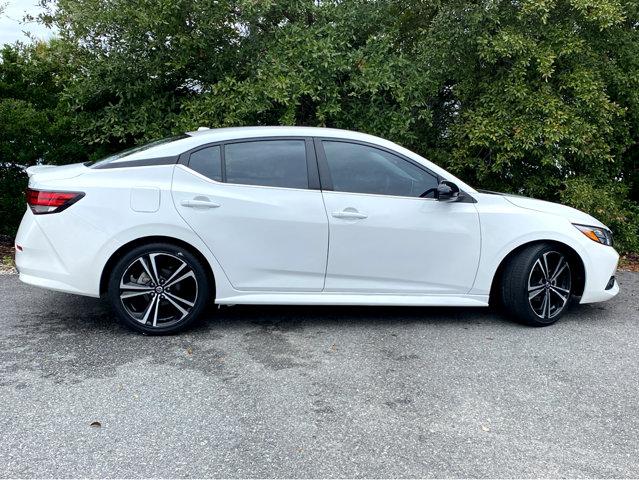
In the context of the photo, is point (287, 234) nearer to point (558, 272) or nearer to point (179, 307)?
point (179, 307)

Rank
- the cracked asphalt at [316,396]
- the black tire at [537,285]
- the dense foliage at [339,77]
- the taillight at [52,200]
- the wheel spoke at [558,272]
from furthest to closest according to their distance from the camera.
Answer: the dense foliage at [339,77] < the wheel spoke at [558,272] < the black tire at [537,285] < the taillight at [52,200] < the cracked asphalt at [316,396]

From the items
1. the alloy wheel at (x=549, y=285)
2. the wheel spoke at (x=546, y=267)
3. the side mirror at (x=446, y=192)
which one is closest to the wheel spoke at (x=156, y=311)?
the side mirror at (x=446, y=192)

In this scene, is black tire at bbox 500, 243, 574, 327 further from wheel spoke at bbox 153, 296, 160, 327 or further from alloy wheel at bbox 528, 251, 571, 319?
wheel spoke at bbox 153, 296, 160, 327

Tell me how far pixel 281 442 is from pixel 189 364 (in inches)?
46.2

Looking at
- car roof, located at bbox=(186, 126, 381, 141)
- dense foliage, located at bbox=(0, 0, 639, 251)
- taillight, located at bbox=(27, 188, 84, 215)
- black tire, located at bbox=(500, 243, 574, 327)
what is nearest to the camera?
taillight, located at bbox=(27, 188, 84, 215)

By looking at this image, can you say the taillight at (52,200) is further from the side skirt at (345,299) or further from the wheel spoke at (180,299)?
the side skirt at (345,299)

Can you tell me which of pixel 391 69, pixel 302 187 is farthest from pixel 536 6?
pixel 302 187

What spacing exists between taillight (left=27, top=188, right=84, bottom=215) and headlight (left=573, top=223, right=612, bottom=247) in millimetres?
4005

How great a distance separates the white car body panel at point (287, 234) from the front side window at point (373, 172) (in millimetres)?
82

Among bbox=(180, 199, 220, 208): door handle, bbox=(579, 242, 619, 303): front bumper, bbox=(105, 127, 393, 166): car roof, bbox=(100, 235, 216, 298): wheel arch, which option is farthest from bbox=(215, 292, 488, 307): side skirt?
bbox=(105, 127, 393, 166): car roof

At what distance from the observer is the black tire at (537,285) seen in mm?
4734

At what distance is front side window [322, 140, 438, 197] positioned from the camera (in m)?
4.55

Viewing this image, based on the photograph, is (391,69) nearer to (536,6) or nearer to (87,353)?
(536,6)

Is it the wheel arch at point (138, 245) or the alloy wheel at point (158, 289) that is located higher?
the wheel arch at point (138, 245)
